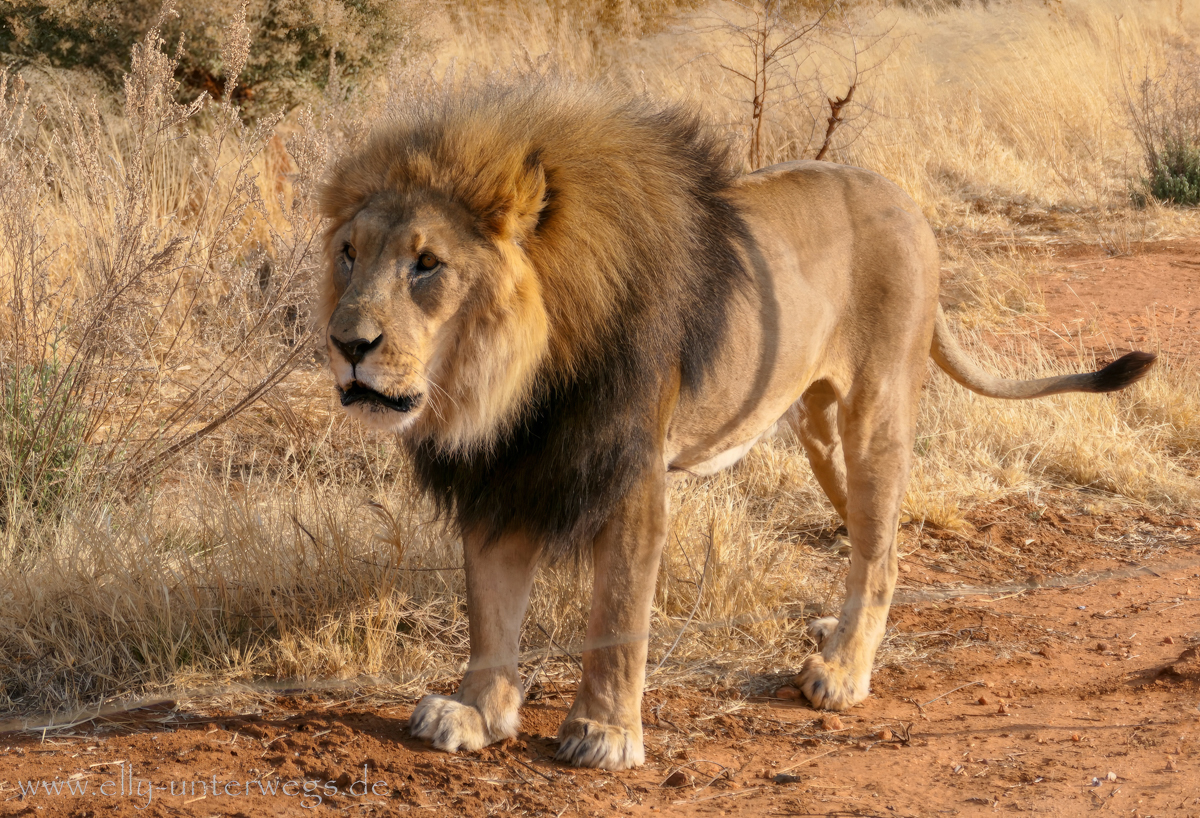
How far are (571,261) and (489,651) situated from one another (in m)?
1.05

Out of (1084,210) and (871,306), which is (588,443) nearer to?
(871,306)

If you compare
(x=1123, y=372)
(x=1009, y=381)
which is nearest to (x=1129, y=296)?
(x=1009, y=381)

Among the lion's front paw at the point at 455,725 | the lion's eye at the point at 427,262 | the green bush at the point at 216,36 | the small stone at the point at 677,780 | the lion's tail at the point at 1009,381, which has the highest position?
the green bush at the point at 216,36

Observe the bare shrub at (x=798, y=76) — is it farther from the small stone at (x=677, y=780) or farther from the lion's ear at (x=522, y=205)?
the small stone at (x=677, y=780)

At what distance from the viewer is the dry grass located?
11.4 ft

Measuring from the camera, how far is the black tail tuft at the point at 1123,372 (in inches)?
149

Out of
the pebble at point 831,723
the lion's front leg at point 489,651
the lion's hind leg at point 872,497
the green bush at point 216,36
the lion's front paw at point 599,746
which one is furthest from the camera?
the green bush at point 216,36

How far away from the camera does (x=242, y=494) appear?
4.46m

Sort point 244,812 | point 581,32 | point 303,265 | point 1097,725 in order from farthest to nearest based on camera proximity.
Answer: point 581,32 → point 303,265 → point 1097,725 → point 244,812

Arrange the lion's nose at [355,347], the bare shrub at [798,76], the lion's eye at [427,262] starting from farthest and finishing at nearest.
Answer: the bare shrub at [798,76] → the lion's eye at [427,262] → the lion's nose at [355,347]

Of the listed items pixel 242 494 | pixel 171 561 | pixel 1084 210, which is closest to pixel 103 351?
pixel 242 494

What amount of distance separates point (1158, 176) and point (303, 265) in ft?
26.7

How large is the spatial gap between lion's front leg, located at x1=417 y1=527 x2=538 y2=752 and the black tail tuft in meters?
2.02

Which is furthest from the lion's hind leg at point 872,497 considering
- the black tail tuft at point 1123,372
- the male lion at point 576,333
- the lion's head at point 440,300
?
the lion's head at point 440,300
